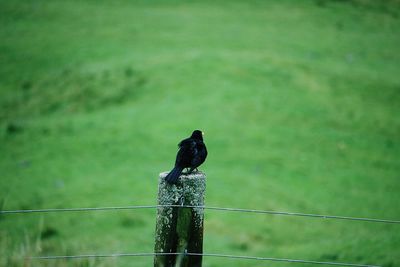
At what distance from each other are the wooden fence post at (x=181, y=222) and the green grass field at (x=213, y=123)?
1.08 m

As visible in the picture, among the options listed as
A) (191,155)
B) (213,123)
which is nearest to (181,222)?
(191,155)

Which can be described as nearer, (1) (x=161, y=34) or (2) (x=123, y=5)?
(1) (x=161, y=34)

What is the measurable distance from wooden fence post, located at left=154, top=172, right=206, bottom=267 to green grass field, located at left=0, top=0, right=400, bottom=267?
108 cm

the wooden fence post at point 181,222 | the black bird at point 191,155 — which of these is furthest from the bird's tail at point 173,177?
the black bird at point 191,155

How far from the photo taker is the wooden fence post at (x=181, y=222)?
408cm

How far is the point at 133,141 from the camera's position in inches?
847

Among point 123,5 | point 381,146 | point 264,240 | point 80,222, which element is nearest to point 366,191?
point 381,146

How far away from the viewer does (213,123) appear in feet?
74.1

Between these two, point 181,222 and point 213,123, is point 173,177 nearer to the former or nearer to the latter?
point 181,222

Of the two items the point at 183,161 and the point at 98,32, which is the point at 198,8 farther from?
the point at 183,161

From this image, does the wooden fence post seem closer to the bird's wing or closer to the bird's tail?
the bird's tail

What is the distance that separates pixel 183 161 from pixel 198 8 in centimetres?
3610

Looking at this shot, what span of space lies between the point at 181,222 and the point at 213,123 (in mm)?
18552

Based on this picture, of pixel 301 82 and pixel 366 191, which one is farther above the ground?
pixel 301 82
